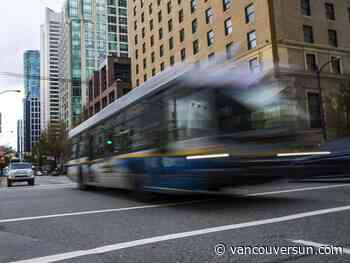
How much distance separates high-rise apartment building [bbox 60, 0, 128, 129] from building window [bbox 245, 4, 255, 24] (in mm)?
77695

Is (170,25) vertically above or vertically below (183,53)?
above

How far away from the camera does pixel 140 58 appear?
61.0m

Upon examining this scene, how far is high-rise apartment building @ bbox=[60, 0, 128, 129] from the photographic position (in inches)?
4331

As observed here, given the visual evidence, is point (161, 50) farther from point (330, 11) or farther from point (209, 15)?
point (330, 11)

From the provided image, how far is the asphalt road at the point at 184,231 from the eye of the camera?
4578mm

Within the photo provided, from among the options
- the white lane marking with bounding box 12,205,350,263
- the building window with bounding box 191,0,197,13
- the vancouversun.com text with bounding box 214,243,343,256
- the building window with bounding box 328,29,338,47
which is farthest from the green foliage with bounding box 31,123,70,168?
the vancouversun.com text with bounding box 214,243,343,256

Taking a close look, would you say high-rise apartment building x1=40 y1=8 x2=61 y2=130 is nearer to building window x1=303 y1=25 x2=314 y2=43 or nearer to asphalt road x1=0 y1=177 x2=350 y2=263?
building window x1=303 y1=25 x2=314 y2=43

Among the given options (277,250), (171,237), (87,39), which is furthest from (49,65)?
(277,250)

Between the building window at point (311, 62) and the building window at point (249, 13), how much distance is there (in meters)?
6.22

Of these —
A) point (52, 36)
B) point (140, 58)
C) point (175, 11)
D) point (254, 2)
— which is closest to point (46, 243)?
point (254, 2)

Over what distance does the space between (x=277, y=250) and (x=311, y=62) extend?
33.0 metres

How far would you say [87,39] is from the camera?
365ft

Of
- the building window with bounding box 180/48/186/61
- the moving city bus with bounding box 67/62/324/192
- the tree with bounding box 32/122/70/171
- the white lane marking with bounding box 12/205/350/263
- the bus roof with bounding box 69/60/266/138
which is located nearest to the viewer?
the white lane marking with bounding box 12/205/350/263

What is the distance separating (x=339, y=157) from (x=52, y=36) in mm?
Answer: 171398
